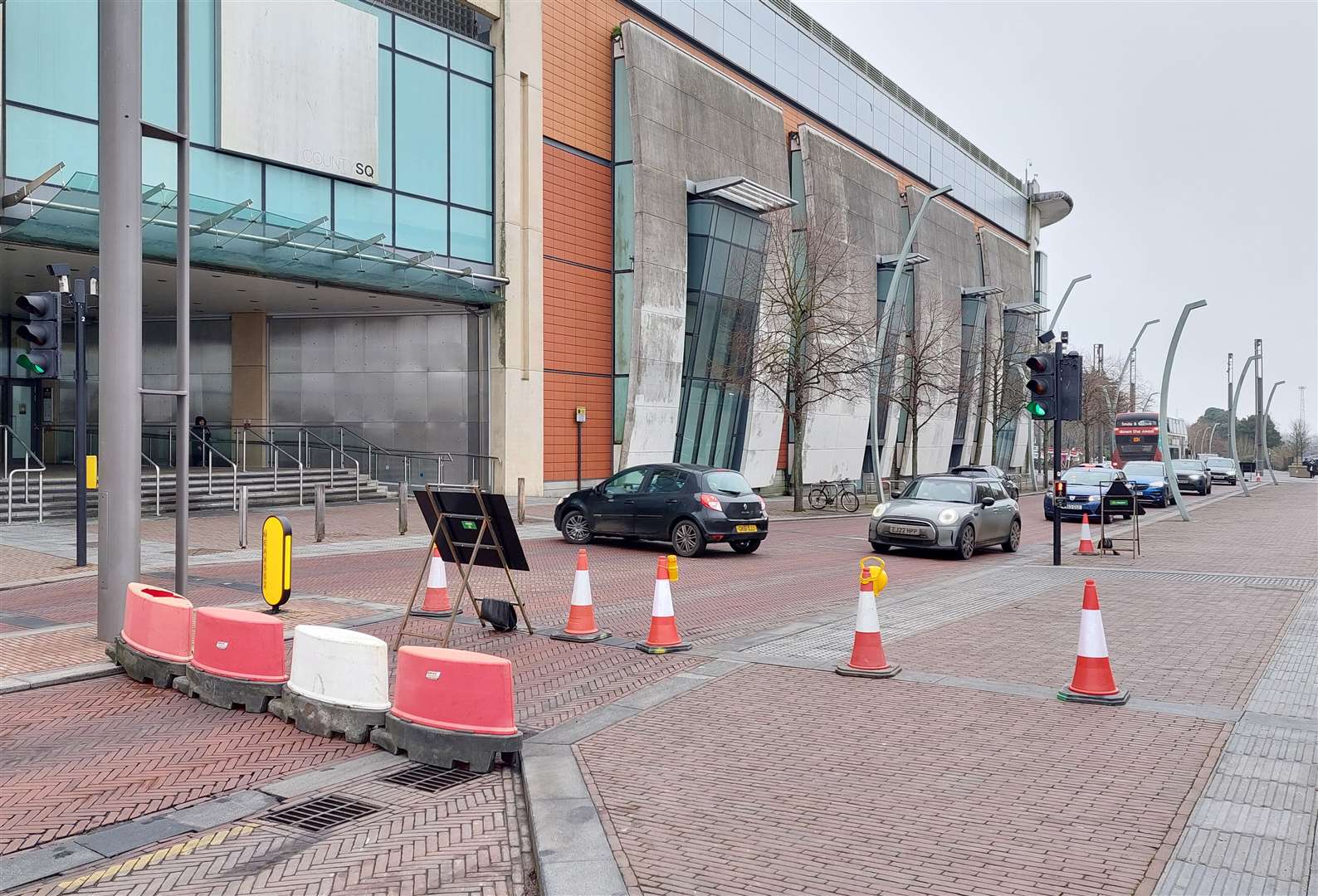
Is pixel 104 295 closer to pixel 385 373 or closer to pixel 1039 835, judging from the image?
pixel 1039 835

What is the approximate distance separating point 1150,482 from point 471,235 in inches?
930

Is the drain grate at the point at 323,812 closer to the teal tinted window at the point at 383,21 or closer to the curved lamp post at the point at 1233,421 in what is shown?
the teal tinted window at the point at 383,21

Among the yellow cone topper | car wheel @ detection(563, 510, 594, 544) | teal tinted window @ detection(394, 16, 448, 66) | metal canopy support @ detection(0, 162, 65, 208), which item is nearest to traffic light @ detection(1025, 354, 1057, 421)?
car wheel @ detection(563, 510, 594, 544)

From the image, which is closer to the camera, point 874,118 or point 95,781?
point 95,781

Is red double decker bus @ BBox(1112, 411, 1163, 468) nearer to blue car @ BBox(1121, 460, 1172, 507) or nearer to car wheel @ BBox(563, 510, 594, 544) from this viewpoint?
blue car @ BBox(1121, 460, 1172, 507)

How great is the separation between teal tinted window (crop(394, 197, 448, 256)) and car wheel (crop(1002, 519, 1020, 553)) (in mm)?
17034

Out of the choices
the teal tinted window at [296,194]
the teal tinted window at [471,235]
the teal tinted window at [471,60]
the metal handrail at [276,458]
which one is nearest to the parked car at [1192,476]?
the teal tinted window at [471,235]

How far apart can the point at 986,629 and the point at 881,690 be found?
124 inches

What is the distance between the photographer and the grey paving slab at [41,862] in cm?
427

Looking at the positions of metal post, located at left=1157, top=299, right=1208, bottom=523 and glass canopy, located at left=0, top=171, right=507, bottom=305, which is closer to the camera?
glass canopy, located at left=0, top=171, right=507, bottom=305

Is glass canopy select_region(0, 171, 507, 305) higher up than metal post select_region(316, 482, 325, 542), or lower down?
higher up

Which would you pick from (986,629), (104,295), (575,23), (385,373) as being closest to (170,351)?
(385,373)

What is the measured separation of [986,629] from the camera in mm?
10305

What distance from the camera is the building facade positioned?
2344 cm
